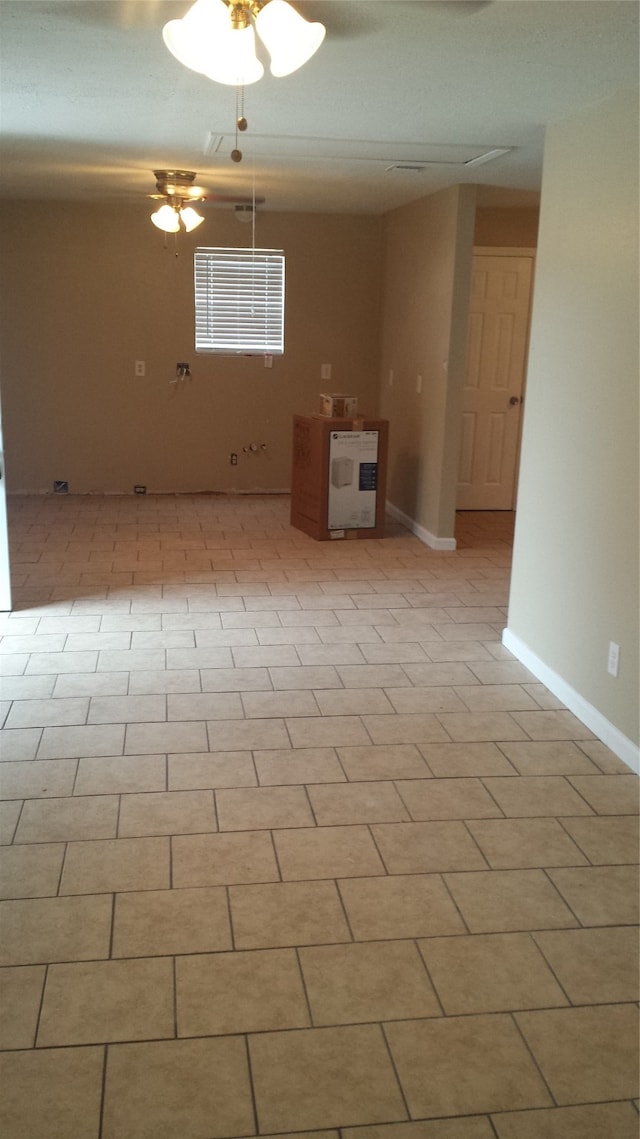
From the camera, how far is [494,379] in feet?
24.8

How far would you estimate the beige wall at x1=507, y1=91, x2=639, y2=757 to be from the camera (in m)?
3.43

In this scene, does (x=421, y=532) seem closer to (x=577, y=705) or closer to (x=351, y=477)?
(x=351, y=477)

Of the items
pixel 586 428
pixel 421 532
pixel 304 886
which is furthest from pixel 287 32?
pixel 421 532

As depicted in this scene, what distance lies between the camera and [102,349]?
7.86 meters

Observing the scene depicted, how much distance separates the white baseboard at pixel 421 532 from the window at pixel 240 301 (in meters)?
1.75

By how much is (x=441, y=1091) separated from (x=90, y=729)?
203 cm

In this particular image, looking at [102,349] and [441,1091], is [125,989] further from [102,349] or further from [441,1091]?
[102,349]

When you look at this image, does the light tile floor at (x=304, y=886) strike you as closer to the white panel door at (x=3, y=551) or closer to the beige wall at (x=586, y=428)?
the white panel door at (x=3, y=551)

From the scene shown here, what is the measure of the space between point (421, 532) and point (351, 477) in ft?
2.31

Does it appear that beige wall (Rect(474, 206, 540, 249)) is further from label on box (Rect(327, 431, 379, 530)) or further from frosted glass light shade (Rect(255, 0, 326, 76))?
frosted glass light shade (Rect(255, 0, 326, 76))

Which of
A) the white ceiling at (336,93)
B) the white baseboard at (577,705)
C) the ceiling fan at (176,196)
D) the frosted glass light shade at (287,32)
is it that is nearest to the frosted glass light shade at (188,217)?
the ceiling fan at (176,196)

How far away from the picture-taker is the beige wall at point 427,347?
622 centimetres

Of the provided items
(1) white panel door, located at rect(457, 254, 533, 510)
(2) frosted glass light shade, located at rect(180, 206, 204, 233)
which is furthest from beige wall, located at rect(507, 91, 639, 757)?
(1) white panel door, located at rect(457, 254, 533, 510)

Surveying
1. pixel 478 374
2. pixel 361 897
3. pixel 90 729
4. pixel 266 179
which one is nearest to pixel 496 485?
pixel 478 374
